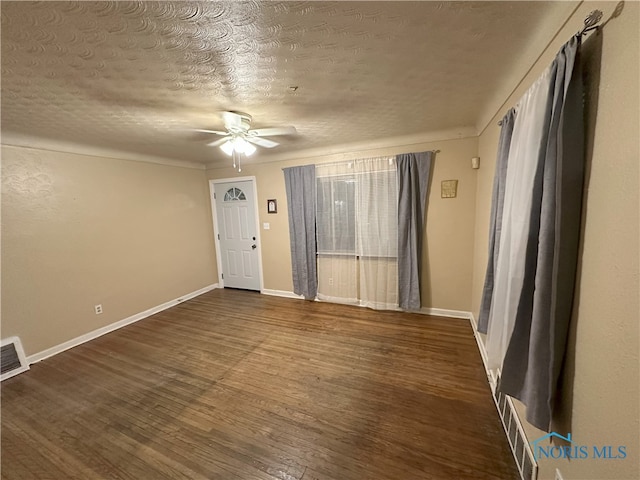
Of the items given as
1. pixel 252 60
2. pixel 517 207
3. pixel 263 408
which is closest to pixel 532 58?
pixel 517 207

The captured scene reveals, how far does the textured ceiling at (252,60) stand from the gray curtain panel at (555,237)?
46cm

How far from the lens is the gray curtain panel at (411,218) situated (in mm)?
2938

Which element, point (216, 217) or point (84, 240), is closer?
point (84, 240)

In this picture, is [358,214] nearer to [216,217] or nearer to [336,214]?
[336,214]

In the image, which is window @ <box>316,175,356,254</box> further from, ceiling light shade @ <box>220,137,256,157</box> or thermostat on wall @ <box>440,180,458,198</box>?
ceiling light shade @ <box>220,137,256,157</box>

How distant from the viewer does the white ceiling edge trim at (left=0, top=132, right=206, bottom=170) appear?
2.34 m

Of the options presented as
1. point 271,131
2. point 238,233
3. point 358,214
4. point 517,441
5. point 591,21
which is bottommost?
point 517,441

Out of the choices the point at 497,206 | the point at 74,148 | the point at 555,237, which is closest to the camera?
the point at 555,237

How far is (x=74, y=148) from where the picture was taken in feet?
8.97

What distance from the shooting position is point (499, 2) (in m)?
0.99

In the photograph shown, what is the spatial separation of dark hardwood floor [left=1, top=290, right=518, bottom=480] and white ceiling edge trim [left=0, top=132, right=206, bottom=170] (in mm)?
2289

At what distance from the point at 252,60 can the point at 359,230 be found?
2.38 m

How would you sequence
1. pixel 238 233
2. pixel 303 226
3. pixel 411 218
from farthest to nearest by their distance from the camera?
1. pixel 238 233
2. pixel 303 226
3. pixel 411 218

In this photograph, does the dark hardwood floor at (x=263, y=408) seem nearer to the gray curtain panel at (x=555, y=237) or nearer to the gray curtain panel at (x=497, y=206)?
the gray curtain panel at (x=497, y=206)
